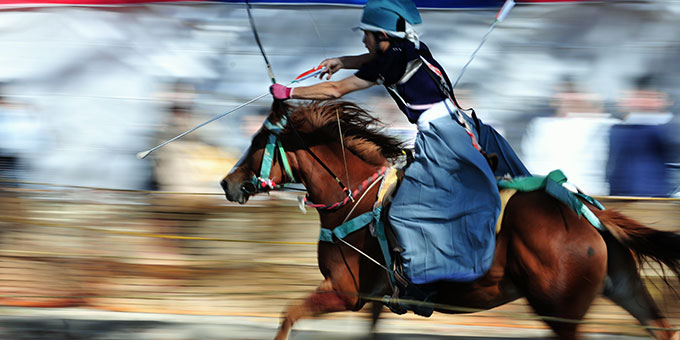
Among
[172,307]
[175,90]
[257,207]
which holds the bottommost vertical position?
[172,307]

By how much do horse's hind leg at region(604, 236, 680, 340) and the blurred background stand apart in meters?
1.22

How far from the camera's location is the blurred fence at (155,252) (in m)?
4.63

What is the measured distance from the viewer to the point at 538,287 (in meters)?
2.99

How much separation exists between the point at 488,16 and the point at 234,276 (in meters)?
2.50

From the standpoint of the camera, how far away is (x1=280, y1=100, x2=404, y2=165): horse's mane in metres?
3.53

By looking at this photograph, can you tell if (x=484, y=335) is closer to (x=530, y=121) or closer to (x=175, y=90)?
(x=530, y=121)

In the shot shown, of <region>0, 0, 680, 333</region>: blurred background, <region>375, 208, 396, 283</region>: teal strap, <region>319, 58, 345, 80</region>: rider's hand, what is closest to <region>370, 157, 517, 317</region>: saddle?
<region>375, 208, 396, 283</region>: teal strap

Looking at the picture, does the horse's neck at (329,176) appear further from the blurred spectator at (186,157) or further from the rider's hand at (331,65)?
the blurred spectator at (186,157)

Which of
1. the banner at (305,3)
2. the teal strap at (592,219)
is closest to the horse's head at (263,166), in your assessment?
the teal strap at (592,219)

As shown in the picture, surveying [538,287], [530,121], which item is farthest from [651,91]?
[538,287]

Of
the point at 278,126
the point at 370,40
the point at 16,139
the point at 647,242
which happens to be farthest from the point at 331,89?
the point at 16,139

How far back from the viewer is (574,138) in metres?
5.00

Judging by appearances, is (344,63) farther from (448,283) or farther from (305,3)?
(305,3)

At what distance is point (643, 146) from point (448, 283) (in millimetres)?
2320
